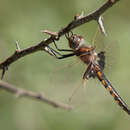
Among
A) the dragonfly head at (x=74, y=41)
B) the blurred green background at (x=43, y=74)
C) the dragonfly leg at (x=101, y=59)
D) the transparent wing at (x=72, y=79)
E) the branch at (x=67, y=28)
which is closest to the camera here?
the branch at (x=67, y=28)

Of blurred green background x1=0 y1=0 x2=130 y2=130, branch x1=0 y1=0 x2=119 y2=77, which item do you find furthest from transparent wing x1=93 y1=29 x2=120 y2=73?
branch x1=0 y1=0 x2=119 y2=77

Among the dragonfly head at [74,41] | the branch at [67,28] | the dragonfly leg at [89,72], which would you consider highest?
the dragonfly head at [74,41]

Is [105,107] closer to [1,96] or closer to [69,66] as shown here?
[1,96]

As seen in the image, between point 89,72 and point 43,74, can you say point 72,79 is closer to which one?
point 89,72

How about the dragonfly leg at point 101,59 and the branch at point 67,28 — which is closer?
the branch at point 67,28

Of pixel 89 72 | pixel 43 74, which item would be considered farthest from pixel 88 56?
pixel 43 74

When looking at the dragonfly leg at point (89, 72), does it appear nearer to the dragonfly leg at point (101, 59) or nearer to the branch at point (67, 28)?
the dragonfly leg at point (101, 59)

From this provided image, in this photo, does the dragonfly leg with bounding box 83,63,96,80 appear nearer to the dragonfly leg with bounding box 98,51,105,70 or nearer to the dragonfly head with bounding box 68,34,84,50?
the dragonfly leg with bounding box 98,51,105,70

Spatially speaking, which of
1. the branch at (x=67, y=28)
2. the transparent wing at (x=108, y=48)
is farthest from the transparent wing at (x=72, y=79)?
the branch at (x=67, y=28)

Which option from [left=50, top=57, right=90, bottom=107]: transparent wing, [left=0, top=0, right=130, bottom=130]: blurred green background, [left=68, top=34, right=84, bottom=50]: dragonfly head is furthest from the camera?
[left=0, top=0, right=130, bottom=130]: blurred green background

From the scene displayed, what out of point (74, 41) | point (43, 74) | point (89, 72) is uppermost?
point (43, 74)

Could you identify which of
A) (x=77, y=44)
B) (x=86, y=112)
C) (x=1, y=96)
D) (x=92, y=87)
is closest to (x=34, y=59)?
(x=1, y=96)
